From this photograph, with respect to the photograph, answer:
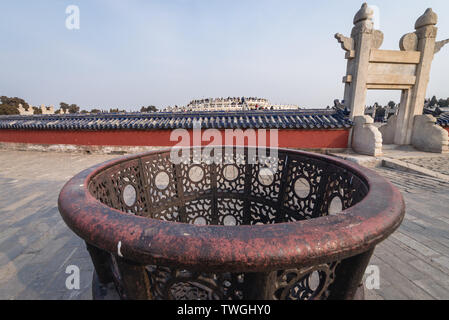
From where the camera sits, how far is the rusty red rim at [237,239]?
22.6 inches

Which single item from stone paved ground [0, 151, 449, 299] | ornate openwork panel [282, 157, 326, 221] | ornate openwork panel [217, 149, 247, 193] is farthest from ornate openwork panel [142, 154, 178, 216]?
ornate openwork panel [282, 157, 326, 221]

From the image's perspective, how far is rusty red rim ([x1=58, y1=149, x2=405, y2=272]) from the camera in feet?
1.88

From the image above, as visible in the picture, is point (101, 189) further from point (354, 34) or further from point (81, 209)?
point (354, 34)

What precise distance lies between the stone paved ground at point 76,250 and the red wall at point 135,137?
9.53 ft

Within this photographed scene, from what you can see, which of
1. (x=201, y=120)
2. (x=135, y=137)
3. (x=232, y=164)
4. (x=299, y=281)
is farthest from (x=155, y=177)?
(x=135, y=137)

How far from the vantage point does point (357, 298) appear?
96 centimetres

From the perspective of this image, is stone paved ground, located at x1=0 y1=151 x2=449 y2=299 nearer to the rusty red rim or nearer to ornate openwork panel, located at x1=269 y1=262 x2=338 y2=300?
ornate openwork panel, located at x1=269 y1=262 x2=338 y2=300

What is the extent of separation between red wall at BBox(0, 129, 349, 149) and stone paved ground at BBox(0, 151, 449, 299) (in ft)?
9.53

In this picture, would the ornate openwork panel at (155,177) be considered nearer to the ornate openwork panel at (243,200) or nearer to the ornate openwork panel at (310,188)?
the ornate openwork panel at (243,200)

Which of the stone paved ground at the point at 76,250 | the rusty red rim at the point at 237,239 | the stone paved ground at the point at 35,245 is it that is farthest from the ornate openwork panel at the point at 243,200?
the stone paved ground at the point at 35,245

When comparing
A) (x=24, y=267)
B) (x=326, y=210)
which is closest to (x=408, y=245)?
(x=326, y=210)

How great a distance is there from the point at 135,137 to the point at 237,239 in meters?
7.81

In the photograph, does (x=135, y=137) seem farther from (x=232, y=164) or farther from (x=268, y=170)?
(x=268, y=170)
